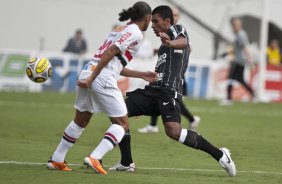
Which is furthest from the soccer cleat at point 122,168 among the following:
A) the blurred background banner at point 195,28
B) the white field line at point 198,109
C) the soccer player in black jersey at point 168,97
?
the blurred background banner at point 195,28

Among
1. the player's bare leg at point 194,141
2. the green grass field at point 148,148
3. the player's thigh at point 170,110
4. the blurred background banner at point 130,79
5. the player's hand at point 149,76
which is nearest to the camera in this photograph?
the green grass field at point 148,148

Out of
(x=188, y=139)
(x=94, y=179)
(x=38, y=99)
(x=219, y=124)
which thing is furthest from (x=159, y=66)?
(x=38, y=99)

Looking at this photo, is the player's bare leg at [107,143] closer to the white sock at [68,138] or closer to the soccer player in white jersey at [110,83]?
the soccer player in white jersey at [110,83]

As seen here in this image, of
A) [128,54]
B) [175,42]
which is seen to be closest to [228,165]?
[175,42]

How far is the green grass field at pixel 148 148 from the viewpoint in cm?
1018

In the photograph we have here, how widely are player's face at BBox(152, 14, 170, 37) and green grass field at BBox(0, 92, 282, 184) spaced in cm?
198

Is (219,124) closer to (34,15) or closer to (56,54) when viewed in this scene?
(56,54)

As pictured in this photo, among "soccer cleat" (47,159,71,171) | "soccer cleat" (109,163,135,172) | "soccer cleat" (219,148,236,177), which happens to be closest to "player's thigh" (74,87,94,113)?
"soccer cleat" (47,159,71,171)

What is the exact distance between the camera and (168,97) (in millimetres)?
11094

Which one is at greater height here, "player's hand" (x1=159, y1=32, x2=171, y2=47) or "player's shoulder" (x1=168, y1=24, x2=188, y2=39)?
"player's shoulder" (x1=168, y1=24, x2=188, y2=39)

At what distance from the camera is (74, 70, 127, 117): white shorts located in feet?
33.0

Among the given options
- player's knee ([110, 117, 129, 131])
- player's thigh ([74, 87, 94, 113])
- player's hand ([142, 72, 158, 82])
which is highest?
player's hand ([142, 72, 158, 82])

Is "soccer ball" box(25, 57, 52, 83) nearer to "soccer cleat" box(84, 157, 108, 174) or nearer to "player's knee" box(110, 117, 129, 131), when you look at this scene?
"player's knee" box(110, 117, 129, 131)

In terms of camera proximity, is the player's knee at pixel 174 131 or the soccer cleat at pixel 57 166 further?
the player's knee at pixel 174 131
